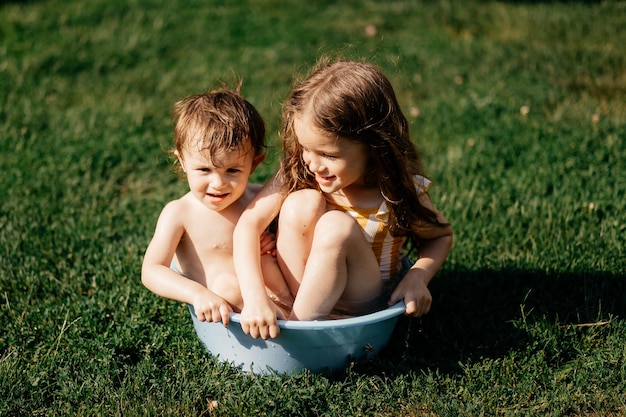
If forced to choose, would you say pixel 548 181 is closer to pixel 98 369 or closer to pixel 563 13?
pixel 98 369

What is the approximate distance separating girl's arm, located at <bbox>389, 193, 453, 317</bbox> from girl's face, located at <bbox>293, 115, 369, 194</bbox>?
350 mm

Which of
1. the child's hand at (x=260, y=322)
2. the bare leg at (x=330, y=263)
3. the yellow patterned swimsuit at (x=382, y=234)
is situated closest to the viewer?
the child's hand at (x=260, y=322)

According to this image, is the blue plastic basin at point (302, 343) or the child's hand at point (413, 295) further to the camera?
the child's hand at point (413, 295)

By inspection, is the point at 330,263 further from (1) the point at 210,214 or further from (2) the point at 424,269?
(1) the point at 210,214

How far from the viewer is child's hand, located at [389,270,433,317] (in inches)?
93.6

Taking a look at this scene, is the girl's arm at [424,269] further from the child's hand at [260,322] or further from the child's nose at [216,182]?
the child's nose at [216,182]

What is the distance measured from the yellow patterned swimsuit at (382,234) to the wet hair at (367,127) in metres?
0.03

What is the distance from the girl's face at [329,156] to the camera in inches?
92.6

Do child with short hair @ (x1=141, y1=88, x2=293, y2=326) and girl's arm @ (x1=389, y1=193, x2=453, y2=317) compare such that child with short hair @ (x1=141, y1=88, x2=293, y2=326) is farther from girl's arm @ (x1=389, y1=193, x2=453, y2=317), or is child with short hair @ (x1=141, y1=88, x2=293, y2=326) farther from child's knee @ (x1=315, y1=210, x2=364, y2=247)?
girl's arm @ (x1=389, y1=193, x2=453, y2=317)

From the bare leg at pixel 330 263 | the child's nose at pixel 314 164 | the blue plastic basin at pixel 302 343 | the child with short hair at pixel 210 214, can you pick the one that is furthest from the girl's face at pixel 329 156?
the blue plastic basin at pixel 302 343

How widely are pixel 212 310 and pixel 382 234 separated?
2.28ft

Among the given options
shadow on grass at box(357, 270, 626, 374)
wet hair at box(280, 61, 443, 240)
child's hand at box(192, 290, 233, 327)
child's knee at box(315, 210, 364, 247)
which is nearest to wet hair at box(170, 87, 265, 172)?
wet hair at box(280, 61, 443, 240)

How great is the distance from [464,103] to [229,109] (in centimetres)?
246

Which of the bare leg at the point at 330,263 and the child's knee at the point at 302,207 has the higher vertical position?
the child's knee at the point at 302,207
